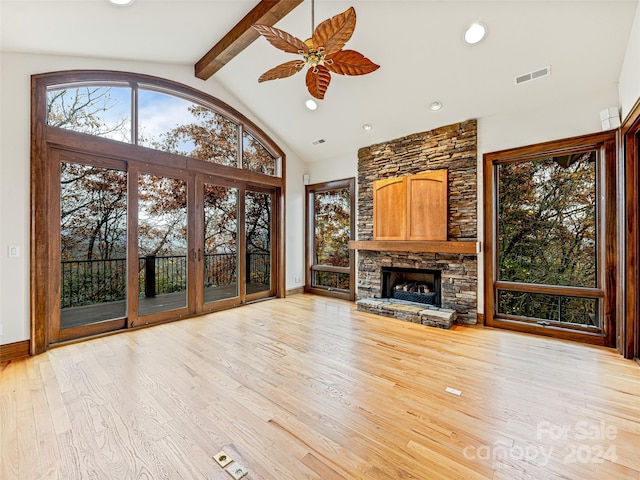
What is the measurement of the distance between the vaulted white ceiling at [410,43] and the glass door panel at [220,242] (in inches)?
80.1

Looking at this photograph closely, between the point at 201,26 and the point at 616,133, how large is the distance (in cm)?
515

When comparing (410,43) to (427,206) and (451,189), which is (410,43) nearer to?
(451,189)

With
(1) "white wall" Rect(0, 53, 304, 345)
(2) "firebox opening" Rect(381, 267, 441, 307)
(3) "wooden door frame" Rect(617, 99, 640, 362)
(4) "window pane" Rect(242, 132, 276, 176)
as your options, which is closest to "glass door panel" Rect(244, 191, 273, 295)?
(4) "window pane" Rect(242, 132, 276, 176)

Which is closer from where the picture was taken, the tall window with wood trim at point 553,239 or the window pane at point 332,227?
the tall window with wood trim at point 553,239

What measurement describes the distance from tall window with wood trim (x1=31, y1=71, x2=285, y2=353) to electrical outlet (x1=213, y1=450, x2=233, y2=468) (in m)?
2.96

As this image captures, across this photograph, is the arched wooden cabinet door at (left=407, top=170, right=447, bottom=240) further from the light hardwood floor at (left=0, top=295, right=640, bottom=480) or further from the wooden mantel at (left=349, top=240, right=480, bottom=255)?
the light hardwood floor at (left=0, top=295, right=640, bottom=480)

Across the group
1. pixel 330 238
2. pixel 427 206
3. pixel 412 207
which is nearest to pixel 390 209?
pixel 412 207

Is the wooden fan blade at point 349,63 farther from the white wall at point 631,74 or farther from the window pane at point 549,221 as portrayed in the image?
the window pane at point 549,221

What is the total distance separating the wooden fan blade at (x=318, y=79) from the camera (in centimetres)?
288

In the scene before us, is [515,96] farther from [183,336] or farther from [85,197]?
[85,197]

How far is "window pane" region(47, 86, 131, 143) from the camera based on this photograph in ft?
11.4

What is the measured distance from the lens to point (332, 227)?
627 cm

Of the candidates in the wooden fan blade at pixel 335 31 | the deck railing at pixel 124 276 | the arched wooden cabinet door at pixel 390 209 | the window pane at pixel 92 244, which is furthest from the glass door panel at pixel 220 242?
the wooden fan blade at pixel 335 31

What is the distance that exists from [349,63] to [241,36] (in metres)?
1.75
